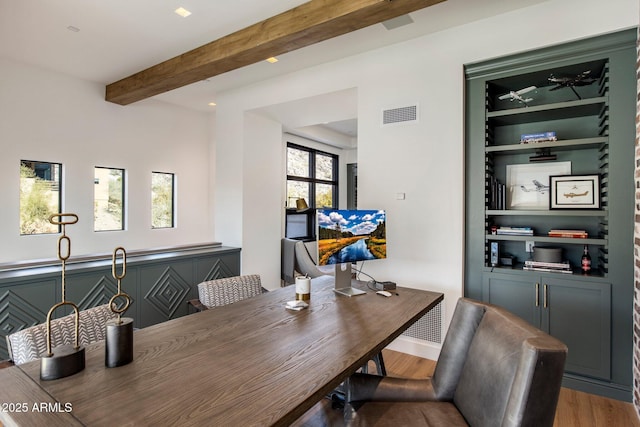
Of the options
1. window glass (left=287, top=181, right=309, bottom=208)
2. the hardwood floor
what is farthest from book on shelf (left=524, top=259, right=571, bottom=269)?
window glass (left=287, top=181, right=309, bottom=208)

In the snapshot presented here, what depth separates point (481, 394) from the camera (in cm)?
132

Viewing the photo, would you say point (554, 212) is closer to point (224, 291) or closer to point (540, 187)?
point (540, 187)

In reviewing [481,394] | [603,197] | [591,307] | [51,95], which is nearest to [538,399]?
[481,394]

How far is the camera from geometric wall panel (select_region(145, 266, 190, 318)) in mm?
3756

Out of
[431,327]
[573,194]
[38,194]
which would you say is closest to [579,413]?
[431,327]

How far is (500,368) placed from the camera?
4.07 ft

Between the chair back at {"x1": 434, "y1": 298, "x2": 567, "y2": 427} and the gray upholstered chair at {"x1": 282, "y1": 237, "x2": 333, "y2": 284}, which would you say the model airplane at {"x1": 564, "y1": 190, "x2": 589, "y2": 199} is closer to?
the chair back at {"x1": 434, "y1": 298, "x2": 567, "y2": 427}

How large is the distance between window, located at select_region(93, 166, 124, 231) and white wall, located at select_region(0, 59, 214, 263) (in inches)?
3.8

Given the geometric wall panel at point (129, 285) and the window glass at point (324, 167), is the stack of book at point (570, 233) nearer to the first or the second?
the geometric wall panel at point (129, 285)

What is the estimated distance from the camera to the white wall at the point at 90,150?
4004 mm

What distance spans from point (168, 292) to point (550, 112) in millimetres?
4169

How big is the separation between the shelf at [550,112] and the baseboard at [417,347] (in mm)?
2145

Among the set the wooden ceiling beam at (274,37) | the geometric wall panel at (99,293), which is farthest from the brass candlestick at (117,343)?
the geometric wall panel at (99,293)

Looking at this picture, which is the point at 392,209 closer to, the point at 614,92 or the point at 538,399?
the point at 614,92
